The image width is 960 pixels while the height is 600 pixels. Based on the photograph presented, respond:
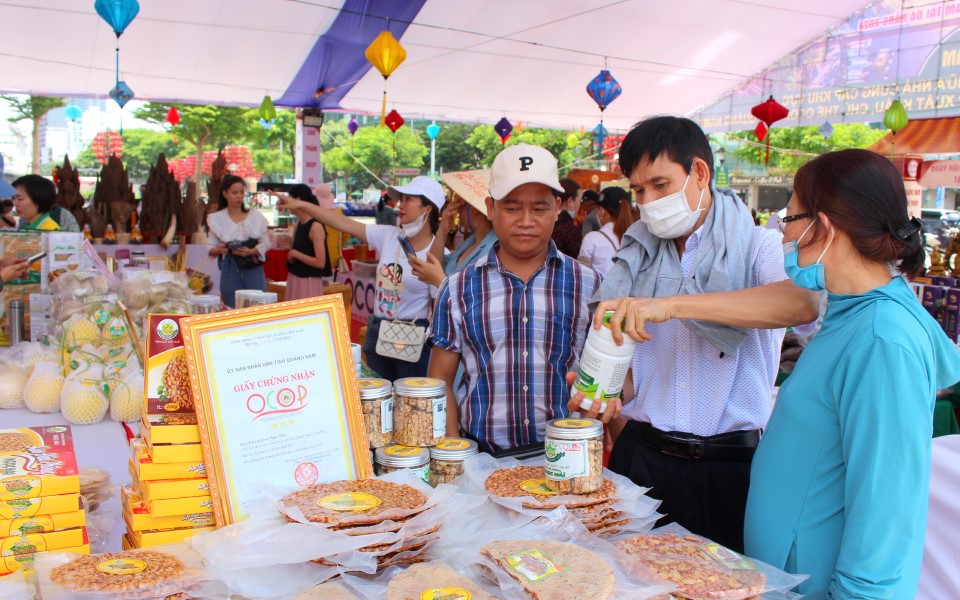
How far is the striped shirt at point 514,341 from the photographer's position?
6.47 ft

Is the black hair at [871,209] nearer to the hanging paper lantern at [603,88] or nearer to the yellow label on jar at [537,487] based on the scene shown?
the yellow label on jar at [537,487]

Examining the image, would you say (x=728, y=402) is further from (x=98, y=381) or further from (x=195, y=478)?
(x=98, y=381)

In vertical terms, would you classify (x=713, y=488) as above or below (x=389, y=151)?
below

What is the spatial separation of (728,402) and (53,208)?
186 inches

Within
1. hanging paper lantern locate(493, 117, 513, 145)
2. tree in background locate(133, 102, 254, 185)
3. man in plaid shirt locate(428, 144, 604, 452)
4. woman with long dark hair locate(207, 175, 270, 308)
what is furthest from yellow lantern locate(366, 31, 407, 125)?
tree in background locate(133, 102, 254, 185)

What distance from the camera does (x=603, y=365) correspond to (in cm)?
136

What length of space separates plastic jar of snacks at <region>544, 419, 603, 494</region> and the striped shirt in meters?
0.63

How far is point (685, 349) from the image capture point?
5.46 ft

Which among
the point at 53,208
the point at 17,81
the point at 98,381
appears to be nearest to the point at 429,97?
the point at 17,81

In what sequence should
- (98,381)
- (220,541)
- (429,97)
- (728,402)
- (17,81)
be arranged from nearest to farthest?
(220,541) → (728,402) → (98,381) → (17,81) → (429,97)

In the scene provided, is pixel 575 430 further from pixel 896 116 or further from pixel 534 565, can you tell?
pixel 896 116

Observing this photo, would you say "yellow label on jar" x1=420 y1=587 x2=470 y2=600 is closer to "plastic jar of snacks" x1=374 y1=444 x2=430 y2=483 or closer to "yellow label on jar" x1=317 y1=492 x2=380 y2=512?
"yellow label on jar" x1=317 y1=492 x2=380 y2=512

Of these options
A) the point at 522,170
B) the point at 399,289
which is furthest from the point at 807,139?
the point at 522,170

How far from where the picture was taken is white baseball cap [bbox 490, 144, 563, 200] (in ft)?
6.22
